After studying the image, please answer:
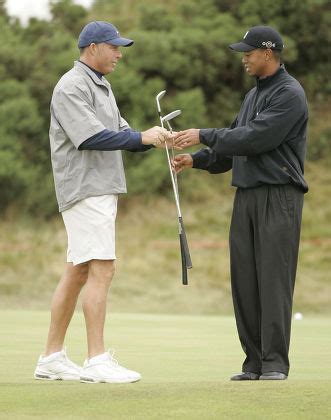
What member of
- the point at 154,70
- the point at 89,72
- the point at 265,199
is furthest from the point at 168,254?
the point at 89,72

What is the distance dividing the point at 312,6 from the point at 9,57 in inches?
289

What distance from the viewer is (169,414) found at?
5266 mm

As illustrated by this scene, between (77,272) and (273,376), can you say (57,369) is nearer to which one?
(77,272)

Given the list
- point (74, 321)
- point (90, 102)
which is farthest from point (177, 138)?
point (74, 321)

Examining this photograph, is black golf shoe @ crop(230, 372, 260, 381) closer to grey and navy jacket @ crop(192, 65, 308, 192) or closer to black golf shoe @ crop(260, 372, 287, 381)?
black golf shoe @ crop(260, 372, 287, 381)

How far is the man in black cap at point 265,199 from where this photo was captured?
22.3 ft

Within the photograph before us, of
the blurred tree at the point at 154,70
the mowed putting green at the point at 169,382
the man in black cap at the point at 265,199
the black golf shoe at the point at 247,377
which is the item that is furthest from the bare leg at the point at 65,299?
the blurred tree at the point at 154,70

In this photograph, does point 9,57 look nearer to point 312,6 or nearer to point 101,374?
point 312,6

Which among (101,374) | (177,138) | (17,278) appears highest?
(177,138)

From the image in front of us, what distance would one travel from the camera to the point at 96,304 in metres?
6.61

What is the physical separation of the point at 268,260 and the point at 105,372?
114cm

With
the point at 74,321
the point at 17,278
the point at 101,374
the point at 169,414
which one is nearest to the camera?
the point at 169,414

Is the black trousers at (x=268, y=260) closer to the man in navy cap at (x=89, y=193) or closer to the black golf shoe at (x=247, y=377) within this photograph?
the black golf shoe at (x=247, y=377)

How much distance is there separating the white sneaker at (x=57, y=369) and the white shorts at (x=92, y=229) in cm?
60
